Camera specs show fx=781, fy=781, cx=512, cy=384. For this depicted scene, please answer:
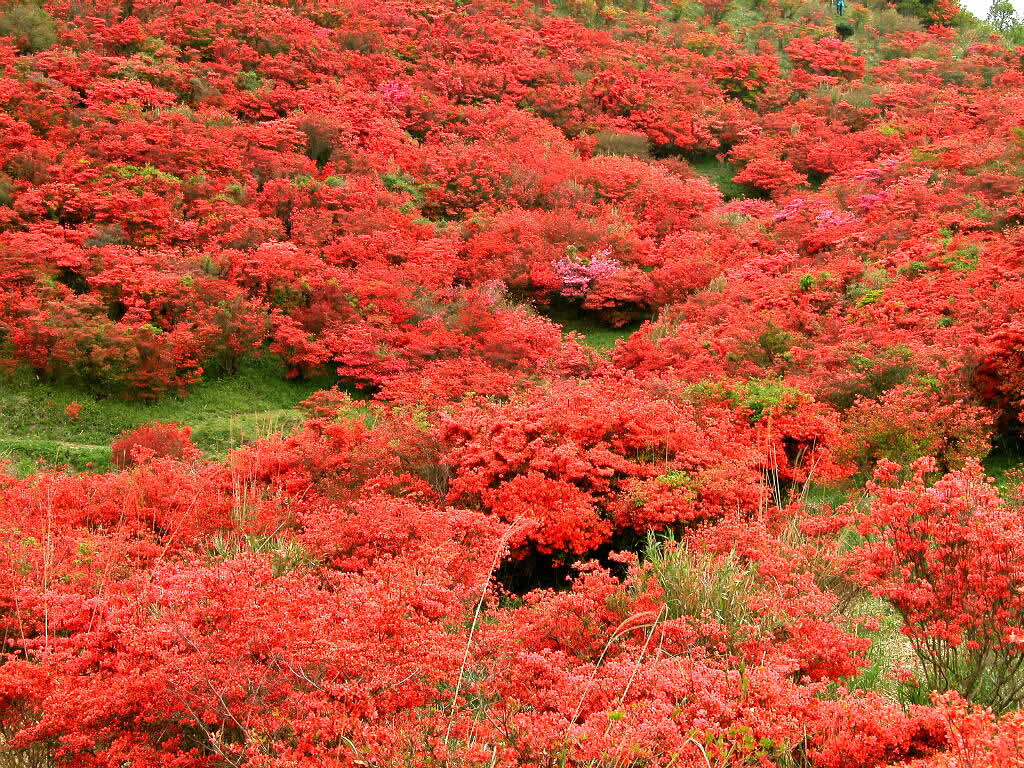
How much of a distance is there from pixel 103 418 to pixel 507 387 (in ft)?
24.4

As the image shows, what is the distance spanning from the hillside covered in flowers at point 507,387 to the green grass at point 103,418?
4.0 inches

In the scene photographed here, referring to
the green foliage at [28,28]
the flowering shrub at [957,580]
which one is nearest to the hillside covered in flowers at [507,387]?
the flowering shrub at [957,580]

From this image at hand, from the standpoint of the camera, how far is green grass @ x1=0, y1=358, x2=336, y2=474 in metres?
12.8

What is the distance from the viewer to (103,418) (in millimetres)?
14305

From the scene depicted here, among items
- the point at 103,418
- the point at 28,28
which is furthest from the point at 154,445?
the point at 28,28

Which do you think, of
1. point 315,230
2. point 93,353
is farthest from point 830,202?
point 93,353

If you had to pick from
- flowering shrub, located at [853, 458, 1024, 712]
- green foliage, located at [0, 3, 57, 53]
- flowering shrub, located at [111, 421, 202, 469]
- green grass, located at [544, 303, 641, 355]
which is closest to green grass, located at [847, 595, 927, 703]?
flowering shrub, located at [853, 458, 1024, 712]

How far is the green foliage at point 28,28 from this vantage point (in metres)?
21.8

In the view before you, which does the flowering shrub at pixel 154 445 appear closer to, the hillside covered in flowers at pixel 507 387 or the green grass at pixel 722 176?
the hillside covered in flowers at pixel 507 387

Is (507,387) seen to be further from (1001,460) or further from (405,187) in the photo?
(405,187)

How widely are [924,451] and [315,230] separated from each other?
14.6m

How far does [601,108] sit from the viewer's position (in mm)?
29781

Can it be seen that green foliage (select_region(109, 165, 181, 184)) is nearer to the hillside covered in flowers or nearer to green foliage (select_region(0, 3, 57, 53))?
the hillside covered in flowers

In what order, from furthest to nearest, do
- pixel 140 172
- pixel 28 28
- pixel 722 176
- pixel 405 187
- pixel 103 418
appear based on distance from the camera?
pixel 722 176, pixel 405 187, pixel 28 28, pixel 140 172, pixel 103 418
